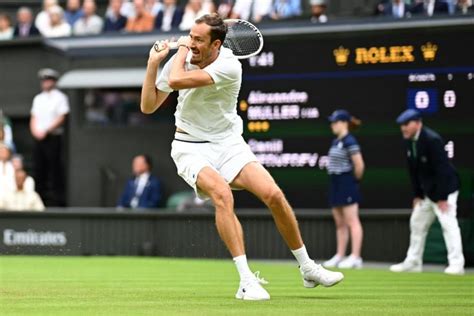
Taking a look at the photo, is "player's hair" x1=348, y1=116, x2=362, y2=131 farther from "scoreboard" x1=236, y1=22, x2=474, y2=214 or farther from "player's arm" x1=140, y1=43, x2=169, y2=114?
"player's arm" x1=140, y1=43, x2=169, y2=114

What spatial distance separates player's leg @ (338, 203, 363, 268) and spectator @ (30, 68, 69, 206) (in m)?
6.70

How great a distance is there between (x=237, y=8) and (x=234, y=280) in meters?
7.93

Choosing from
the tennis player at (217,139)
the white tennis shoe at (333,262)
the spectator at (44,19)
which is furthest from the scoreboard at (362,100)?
the tennis player at (217,139)

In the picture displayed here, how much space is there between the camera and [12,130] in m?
23.4

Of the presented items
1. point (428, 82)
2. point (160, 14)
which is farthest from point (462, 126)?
point (160, 14)

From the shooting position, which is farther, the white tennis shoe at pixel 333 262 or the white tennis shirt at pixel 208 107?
the white tennis shoe at pixel 333 262

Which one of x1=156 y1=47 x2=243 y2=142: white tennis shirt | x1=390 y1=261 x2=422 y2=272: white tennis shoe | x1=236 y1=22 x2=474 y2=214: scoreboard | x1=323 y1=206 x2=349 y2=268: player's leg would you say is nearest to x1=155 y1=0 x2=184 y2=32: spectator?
x1=236 y1=22 x2=474 y2=214: scoreboard

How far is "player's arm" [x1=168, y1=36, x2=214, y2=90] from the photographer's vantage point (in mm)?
9367

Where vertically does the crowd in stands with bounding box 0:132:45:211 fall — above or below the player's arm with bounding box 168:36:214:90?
below

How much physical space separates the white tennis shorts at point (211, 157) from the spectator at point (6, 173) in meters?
10.8

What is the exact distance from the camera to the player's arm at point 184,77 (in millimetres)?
9367

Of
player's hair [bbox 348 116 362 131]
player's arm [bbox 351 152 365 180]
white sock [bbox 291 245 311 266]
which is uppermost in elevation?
player's hair [bbox 348 116 362 131]

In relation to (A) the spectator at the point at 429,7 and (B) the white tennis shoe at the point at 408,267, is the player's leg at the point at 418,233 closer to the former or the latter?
(B) the white tennis shoe at the point at 408,267

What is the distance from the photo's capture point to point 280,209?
9.57 metres
